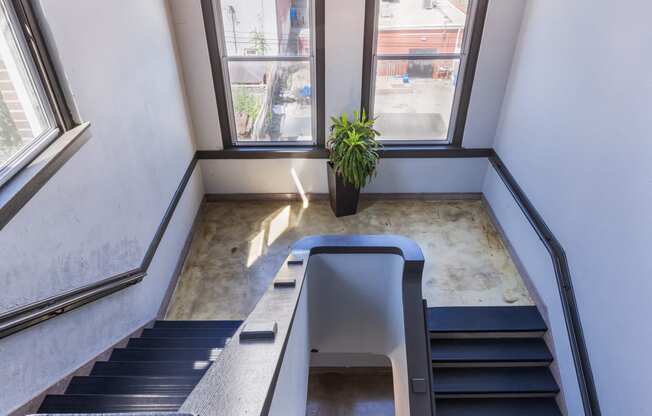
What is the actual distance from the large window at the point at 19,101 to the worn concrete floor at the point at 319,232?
78.0 inches

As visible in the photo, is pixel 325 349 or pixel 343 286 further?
pixel 325 349

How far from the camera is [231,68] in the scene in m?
4.20

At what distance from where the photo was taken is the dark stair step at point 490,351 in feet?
11.1

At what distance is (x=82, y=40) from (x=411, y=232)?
10.9 ft

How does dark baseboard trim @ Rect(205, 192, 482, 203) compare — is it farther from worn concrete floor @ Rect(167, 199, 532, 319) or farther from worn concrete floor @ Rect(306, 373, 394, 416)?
worn concrete floor @ Rect(306, 373, 394, 416)

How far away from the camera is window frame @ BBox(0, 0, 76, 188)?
6.43 ft

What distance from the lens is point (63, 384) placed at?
2158mm

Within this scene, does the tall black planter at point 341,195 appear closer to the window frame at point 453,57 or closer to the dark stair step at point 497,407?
the window frame at point 453,57

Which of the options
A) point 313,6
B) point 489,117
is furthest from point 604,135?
point 313,6

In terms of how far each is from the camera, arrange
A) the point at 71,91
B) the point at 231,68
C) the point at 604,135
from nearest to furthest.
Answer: the point at 71,91 < the point at 604,135 < the point at 231,68

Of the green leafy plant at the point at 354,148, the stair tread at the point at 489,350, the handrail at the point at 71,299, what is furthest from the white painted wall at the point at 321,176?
the stair tread at the point at 489,350

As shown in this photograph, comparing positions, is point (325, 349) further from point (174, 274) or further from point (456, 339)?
point (174, 274)

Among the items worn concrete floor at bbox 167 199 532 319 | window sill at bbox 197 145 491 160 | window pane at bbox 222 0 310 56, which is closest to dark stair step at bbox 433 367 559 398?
worn concrete floor at bbox 167 199 532 319

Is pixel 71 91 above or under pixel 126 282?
above
